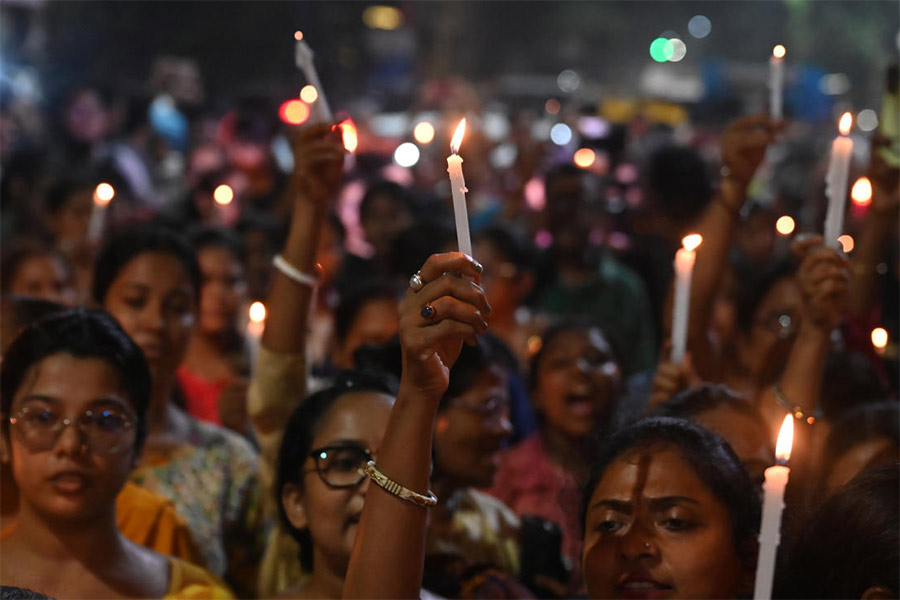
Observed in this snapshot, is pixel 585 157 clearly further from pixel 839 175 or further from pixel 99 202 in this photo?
pixel 839 175

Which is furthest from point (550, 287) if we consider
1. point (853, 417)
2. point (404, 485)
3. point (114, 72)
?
point (114, 72)

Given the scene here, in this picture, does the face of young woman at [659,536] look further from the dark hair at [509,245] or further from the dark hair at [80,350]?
the dark hair at [509,245]

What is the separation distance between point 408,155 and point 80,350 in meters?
7.58

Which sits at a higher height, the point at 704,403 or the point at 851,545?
the point at 704,403

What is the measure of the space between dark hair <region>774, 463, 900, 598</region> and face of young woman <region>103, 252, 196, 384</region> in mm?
1806

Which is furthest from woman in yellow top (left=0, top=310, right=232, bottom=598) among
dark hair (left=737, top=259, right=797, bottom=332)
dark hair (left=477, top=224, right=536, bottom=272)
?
dark hair (left=477, top=224, right=536, bottom=272)

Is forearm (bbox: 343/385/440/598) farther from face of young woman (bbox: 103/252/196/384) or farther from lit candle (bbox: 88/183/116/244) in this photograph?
lit candle (bbox: 88/183/116/244)

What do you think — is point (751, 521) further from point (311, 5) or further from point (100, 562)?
point (311, 5)

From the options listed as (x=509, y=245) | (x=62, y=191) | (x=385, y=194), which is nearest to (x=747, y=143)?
(x=509, y=245)

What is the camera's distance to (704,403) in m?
2.58

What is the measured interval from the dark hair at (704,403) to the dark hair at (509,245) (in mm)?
2519

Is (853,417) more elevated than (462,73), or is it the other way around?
(462,73)

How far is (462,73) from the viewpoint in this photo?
20.0m

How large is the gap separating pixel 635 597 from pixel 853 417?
3.23 feet
